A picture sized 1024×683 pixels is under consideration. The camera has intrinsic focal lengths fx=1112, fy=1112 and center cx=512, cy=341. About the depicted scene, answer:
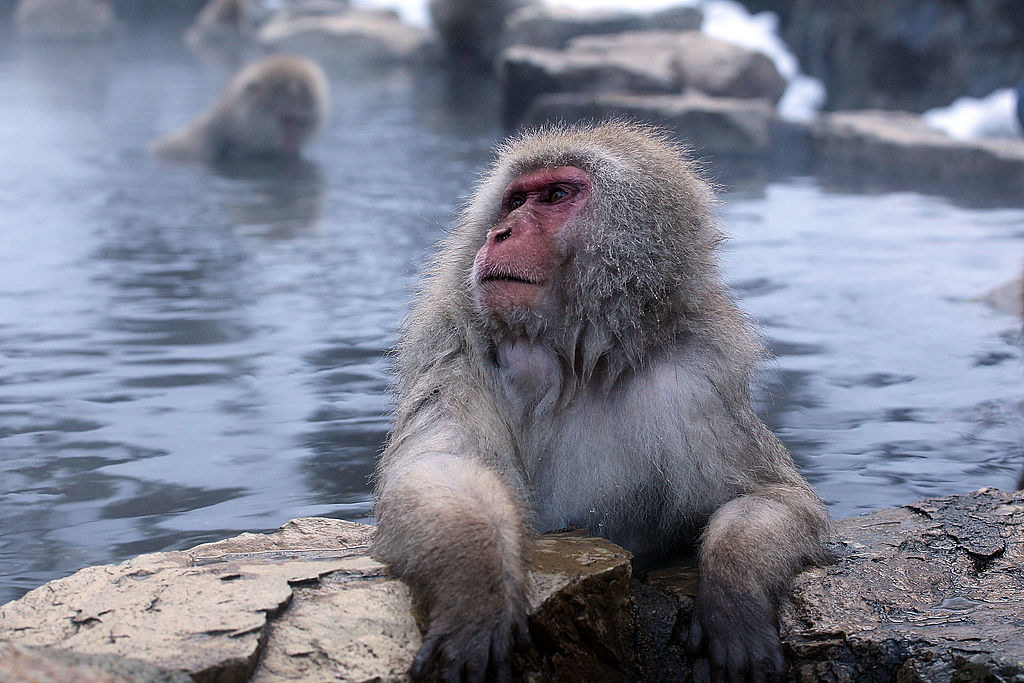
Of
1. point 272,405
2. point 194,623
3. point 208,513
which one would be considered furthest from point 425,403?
point 272,405

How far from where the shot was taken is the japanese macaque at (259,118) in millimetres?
12070

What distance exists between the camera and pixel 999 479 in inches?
170

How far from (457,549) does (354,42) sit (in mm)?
23406

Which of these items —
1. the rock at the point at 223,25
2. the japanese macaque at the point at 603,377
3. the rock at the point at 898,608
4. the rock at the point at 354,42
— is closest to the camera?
the rock at the point at 898,608

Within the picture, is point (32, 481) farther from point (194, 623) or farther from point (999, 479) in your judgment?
point (999, 479)

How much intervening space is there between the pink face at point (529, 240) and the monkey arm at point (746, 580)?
78 cm

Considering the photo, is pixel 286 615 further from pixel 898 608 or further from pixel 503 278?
pixel 898 608

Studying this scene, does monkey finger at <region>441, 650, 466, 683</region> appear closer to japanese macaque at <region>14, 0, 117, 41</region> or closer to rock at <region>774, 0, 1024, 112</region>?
rock at <region>774, 0, 1024, 112</region>

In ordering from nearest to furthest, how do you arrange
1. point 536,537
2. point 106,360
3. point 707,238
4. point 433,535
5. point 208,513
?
1. point 433,535
2. point 536,537
3. point 707,238
4. point 208,513
5. point 106,360

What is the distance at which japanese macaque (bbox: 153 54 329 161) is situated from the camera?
1207cm

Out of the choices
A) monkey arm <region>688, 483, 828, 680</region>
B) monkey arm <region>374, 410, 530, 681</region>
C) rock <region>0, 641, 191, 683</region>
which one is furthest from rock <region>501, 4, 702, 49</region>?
rock <region>0, 641, 191, 683</region>

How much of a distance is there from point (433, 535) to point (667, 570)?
81 cm

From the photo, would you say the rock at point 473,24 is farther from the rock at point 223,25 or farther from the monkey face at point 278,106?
the monkey face at point 278,106

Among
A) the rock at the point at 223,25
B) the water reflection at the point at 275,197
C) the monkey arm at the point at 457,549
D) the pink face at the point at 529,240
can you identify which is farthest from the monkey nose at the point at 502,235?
the rock at the point at 223,25
